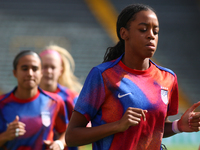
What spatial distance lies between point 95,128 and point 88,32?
38.7ft

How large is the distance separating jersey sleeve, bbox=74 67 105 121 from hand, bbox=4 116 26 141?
4.54 feet

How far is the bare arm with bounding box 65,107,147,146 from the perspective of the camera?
1974 mm

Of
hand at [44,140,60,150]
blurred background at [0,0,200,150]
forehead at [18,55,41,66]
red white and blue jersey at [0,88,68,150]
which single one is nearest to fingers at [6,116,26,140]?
red white and blue jersey at [0,88,68,150]

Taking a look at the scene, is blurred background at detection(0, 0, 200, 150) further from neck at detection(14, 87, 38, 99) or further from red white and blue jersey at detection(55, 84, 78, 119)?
neck at detection(14, 87, 38, 99)

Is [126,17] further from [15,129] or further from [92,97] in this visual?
[15,129]

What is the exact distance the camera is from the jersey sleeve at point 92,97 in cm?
217

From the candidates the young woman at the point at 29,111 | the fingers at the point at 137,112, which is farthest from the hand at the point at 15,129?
the fingers at the point at 137,112

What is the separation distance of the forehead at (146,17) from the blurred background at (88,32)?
10.4m

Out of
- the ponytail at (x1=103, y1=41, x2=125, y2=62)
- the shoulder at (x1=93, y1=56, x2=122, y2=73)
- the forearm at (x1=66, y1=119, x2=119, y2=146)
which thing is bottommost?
the forearm at (x1=66, y1=119, x2=119, y2=146)

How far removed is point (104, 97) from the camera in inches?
85.7

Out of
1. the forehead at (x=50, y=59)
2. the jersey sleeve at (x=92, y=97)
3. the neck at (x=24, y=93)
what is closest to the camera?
the jersey sleeve at (x=92, y=97)

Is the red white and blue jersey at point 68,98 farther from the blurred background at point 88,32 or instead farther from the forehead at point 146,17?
the blurred background at point 88,32

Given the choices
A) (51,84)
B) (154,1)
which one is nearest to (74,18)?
(154,1)

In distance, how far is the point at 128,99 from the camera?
2.17 m
